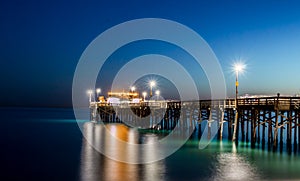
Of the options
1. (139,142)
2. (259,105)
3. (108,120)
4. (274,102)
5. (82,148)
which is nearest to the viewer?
(274,102)

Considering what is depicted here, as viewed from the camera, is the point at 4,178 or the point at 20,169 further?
the point at 20,169

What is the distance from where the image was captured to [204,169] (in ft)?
69.9

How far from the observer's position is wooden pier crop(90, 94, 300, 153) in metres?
27.6

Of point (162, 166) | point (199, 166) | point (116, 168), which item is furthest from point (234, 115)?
point (116, 168)

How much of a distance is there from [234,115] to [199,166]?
16606mm

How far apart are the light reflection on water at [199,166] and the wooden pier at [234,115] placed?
2821mm

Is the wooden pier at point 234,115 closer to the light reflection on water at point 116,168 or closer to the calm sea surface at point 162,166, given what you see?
the calm sea surface at point 162,166

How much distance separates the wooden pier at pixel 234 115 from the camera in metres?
27.6

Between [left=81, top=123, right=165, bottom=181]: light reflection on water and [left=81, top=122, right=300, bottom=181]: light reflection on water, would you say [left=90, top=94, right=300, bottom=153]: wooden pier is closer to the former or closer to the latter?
[left=81, top=122, right=300, bottom=181]: light reflection on water

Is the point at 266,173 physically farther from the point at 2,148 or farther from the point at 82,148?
the point at 2,148

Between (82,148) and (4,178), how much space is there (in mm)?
12502

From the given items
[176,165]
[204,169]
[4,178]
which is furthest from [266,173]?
[4,178]

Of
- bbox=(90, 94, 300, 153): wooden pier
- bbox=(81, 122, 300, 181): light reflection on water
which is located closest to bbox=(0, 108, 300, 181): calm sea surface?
bbox=(81, 122, 300, 181): light reflection on water

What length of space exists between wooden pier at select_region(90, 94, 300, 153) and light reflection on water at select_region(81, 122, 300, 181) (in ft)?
9.26
